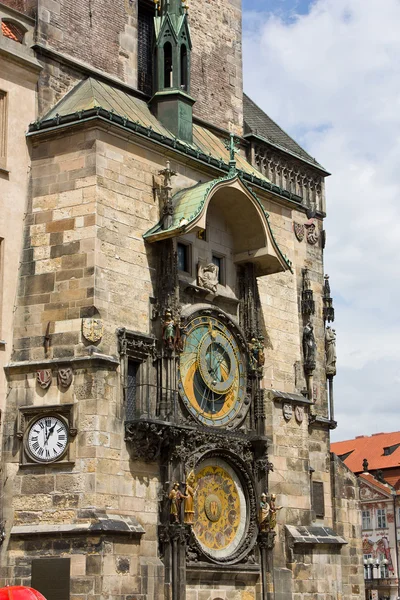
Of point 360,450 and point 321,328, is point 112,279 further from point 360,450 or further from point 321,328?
point 360,450

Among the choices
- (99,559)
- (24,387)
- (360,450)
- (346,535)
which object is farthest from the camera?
(360,450)

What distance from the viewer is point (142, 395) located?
68.4 ft

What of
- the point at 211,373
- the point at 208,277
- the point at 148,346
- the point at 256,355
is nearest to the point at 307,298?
the point at 256,355

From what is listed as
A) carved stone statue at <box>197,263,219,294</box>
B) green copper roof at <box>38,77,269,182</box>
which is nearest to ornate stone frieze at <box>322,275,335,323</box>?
green copper roof at <box>38,77,269,182</box>

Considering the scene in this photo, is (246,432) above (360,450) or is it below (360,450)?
below

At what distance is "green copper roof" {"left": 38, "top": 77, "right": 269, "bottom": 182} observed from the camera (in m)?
21.9

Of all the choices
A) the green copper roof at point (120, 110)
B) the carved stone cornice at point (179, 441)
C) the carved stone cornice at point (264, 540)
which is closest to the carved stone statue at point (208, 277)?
the green copper roof at point (120, 110)

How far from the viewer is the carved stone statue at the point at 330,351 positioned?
94.3 ft

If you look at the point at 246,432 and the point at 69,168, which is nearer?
the point at 69,168

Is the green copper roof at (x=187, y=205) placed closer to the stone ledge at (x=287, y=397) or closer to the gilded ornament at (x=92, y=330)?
the gilded ornament at (x=92, y=330)

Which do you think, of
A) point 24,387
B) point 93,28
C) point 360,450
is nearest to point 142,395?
point 24,387

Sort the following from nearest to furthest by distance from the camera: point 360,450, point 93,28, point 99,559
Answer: point 99,559 → point 93,28 → point 360,450

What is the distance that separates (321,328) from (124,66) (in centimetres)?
856

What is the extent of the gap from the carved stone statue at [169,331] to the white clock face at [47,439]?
256 cm
